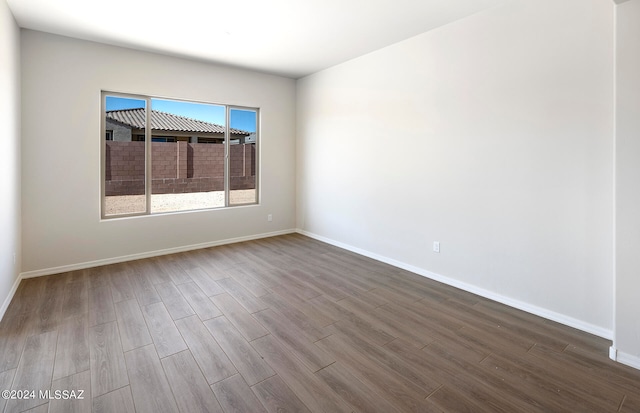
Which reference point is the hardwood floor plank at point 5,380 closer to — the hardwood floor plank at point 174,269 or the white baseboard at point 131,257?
the hardwood floor plank at point 174,269

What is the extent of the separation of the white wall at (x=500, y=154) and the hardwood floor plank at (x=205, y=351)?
252cm

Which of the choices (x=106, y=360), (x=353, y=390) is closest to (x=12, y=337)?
(x=106, y=360)

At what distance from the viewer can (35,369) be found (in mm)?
2016

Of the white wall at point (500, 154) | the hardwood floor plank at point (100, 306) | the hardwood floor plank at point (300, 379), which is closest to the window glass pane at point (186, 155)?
the hardwood floor plank at point (100, 306)

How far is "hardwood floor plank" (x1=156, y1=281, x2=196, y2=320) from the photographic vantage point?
2.81 metres

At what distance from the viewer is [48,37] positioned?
363 centimetres

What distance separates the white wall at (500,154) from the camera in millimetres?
2496

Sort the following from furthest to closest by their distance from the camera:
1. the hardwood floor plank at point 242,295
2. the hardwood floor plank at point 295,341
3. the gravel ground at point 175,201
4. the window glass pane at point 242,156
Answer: the window glass pane at point 242,156 < the gravel ground at point 175,201 < the hardwood floor plank at point 242,295 < the hardwood floor plank at point 295,341

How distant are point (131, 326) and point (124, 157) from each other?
2.66 metres

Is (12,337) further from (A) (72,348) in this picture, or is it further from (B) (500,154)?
(B) (500,154)

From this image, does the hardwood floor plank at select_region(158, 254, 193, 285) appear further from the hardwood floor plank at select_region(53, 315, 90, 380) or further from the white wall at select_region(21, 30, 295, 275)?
the hardwood floor plank at select_region(53, 315, 90, 380)

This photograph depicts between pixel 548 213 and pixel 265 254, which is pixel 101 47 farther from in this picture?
pixel 548 213

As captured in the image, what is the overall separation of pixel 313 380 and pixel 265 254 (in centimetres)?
279

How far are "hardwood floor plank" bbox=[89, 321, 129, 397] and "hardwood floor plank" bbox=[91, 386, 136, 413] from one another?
49mm
